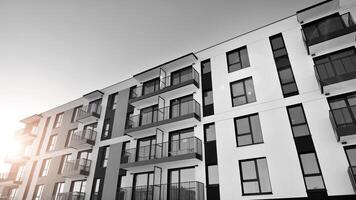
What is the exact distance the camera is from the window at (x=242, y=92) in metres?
14.3

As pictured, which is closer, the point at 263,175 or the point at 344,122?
the point at 344,122

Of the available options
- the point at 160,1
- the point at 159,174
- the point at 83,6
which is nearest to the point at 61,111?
the point at 159,174

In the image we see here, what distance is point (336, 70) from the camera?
1173cm

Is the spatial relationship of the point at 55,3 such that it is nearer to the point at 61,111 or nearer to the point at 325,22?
the point at 325,22

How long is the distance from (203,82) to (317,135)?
810cm

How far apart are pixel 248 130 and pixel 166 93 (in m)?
7.07

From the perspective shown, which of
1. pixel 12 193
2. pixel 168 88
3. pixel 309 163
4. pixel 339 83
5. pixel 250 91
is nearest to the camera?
pixel 309 163

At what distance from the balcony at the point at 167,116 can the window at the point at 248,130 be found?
279cm

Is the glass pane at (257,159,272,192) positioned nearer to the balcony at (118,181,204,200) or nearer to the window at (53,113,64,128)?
the balcony at (118,181,204,200)

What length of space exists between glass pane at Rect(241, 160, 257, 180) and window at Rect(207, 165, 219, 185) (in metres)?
1.58

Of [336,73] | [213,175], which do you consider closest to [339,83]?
[336,73]

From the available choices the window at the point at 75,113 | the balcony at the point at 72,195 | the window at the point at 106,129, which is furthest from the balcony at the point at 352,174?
the window at the point at 75,113

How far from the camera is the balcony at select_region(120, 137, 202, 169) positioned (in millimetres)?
14086

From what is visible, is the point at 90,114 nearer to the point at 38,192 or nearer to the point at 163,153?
the point at 38,192
